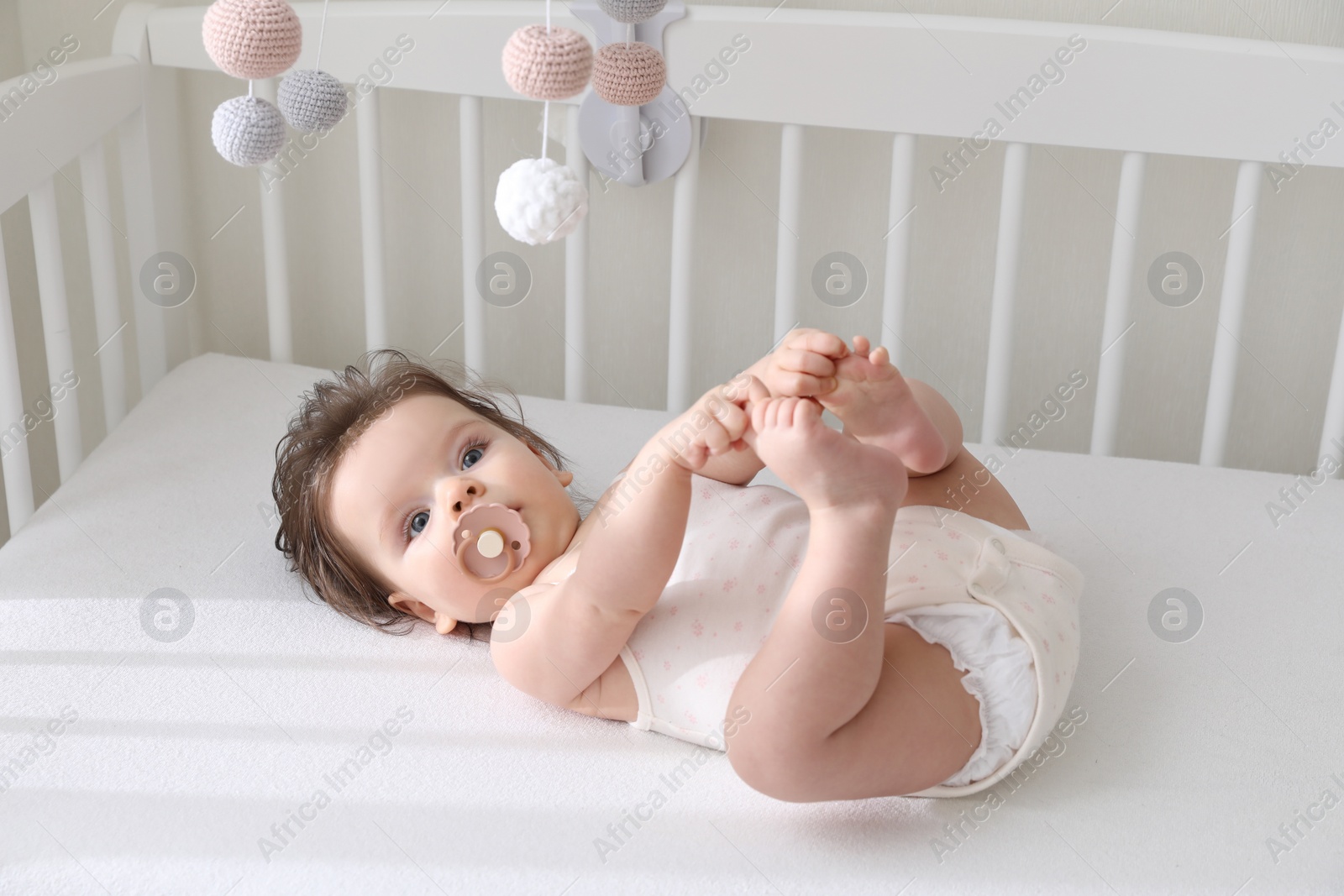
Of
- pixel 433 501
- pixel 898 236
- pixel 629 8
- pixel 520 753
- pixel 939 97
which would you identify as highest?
pixel 629 8

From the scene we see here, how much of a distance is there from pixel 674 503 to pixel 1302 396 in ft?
2.75

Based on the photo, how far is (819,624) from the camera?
0.70 metres

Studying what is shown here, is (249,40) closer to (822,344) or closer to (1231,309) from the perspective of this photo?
(822,344)

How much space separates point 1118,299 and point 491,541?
2.02ft

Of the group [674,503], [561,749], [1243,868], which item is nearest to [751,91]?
[674,503]

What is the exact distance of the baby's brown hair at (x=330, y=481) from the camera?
93cm

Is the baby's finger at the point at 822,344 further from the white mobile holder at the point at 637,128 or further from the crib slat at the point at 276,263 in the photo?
the crib slat at the point at 276,263

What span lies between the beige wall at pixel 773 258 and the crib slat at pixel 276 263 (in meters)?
0.14

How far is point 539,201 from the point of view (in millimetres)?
612

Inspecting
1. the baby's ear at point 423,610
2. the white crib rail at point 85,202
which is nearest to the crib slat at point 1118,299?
the baby's ear at point 423,610

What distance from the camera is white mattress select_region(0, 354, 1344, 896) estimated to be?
71 centimetres

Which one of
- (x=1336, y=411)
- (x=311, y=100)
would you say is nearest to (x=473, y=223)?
(x=311, y=100)

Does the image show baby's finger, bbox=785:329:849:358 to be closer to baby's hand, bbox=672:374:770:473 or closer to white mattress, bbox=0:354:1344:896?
baby's hand, bbox=672:374:770:473

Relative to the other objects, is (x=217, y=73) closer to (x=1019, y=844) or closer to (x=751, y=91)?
(x=751, y=91)
